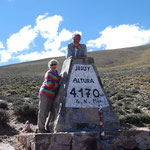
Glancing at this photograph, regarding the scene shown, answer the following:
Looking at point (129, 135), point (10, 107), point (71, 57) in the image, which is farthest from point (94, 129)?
point (10, 107)

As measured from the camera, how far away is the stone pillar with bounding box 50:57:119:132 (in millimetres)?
5898

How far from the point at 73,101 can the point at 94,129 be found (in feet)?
3.13

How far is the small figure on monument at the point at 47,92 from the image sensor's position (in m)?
6.14

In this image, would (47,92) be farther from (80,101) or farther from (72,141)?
(72,141)

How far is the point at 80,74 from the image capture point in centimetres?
658

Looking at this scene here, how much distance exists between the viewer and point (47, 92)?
20.5 ft

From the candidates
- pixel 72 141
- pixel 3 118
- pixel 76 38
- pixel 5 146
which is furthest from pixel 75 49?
pixel 3 118

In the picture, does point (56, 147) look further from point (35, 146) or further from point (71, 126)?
point (71, 126)

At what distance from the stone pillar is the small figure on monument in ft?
0.67

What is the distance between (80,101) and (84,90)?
1.23 ft

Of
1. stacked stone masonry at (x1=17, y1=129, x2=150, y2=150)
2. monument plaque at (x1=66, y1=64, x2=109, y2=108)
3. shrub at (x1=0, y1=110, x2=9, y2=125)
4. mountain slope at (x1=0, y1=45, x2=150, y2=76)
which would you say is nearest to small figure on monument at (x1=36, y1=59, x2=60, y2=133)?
monument plaque at (x1=66, y1=64, x2=109, y2=108)

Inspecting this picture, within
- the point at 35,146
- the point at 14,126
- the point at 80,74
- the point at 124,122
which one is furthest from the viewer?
the point at 124,122

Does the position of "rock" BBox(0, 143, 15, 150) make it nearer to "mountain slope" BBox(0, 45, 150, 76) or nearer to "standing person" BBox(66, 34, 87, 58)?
"standing person" BBox(66, 34, 87, 58)

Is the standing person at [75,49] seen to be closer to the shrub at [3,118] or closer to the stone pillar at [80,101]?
the stone pillar at [80,101]
